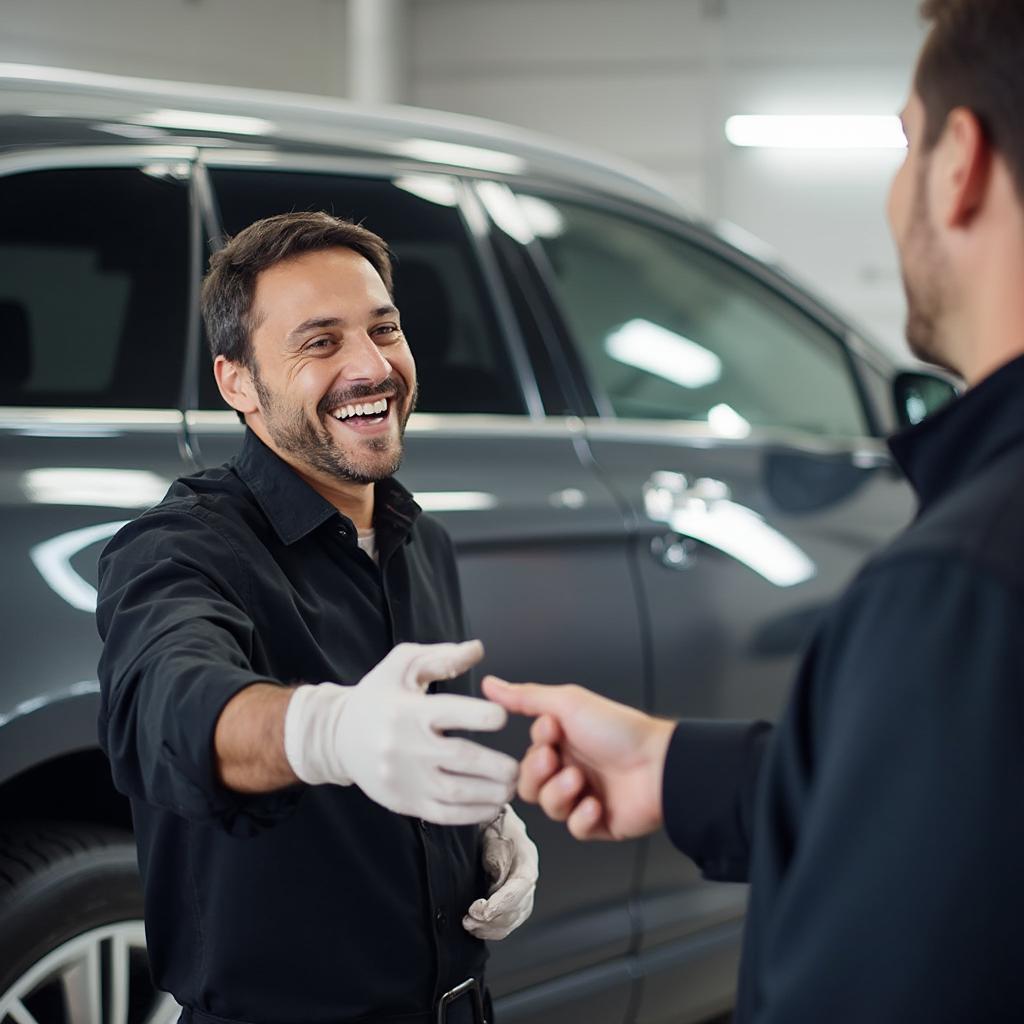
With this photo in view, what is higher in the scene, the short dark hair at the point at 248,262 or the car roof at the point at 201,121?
the car roof at the point at 201,121

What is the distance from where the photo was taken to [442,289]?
1.90 metres

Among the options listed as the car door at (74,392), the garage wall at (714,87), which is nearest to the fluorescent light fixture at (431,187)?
the car door at (74,392)

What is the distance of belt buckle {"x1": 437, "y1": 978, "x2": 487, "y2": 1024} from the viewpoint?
4.24 ft

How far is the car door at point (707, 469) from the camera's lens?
86.2 inches

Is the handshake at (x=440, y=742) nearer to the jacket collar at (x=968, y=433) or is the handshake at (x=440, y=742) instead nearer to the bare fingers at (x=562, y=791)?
the bare fingers at (x=562, y=791)

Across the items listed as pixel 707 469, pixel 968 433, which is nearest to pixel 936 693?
pixel 968 433

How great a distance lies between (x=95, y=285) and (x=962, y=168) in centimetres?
105

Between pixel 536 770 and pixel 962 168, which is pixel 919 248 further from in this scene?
pixel 536 770

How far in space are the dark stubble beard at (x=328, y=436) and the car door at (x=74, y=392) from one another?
39cm

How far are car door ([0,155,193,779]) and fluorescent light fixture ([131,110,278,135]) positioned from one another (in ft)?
0.16

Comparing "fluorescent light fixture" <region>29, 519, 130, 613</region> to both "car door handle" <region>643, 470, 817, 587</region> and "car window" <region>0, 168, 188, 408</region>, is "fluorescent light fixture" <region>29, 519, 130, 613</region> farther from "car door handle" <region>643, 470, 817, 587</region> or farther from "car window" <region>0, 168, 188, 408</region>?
"car door handle" <region>643, 470, 817, 587</region>

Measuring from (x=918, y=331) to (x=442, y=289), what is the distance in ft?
3.49

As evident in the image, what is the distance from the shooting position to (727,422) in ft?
8.34

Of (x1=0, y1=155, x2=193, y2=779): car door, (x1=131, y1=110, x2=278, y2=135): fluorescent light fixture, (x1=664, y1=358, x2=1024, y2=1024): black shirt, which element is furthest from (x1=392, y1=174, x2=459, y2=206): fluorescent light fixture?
(x1=664, y1=358, x2=1024, y2=1024): black shirt
